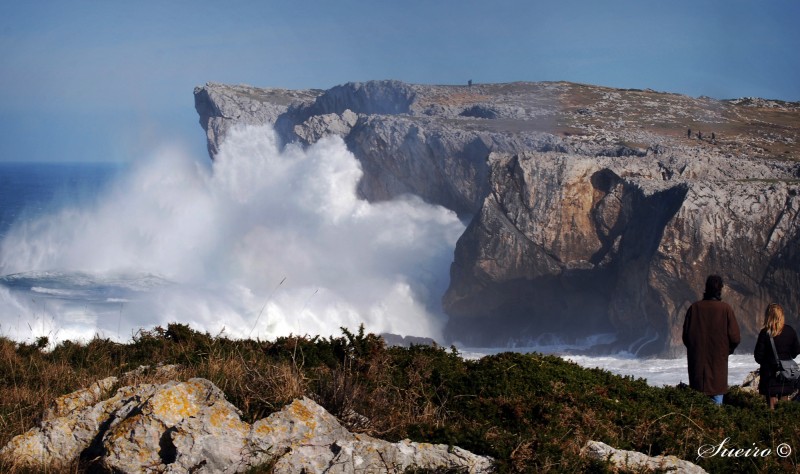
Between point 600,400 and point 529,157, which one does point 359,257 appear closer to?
point 529,157

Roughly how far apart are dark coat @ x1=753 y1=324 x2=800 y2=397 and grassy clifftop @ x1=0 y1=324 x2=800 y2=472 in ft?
0.51

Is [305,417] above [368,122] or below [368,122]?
below

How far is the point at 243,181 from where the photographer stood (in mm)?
54062

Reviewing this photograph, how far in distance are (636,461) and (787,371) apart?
3.56 metres

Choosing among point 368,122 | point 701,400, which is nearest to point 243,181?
point 368,122

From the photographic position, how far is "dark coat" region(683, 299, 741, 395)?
7539mm

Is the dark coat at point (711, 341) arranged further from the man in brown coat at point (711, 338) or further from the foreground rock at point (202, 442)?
the foreground rock at point (202, 442)

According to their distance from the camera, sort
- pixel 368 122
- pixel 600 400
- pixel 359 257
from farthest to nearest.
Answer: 1. pixel 368 122
2. pixel 359 257
3. pixel 600 400

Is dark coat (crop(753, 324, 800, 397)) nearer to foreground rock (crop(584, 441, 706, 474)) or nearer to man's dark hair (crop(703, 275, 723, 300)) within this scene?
man's dark hair (crop(703, 275, 723, 300))

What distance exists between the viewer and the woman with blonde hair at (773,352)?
7953 mm

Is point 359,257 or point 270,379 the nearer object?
point 270,379

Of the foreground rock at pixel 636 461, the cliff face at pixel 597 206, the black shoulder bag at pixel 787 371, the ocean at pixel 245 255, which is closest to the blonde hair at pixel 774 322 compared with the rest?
the black shoulder bag at pixel 787 371

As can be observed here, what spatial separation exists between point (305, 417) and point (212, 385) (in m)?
0.72

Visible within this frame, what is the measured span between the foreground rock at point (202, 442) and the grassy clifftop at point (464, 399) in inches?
8.7
